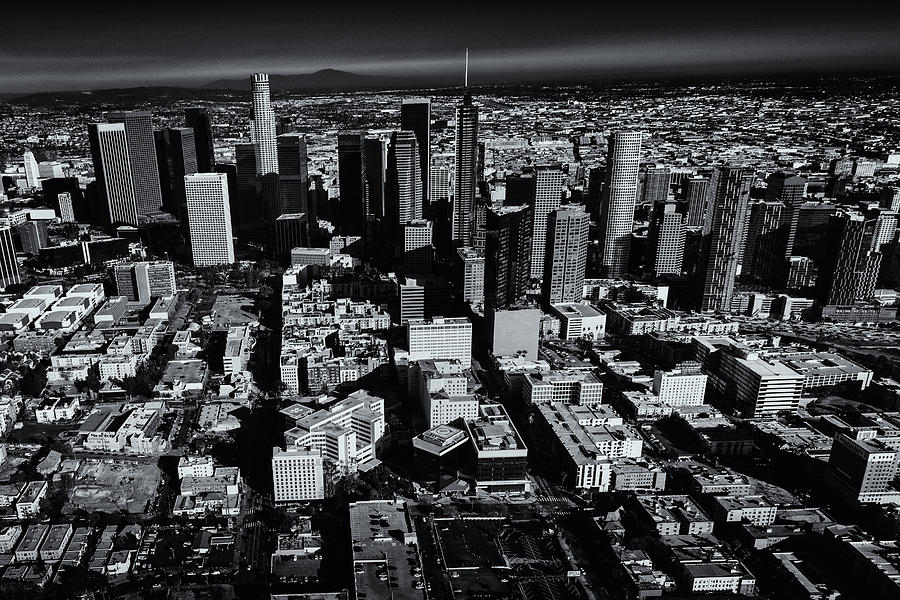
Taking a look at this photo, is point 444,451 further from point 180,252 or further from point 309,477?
point 180,252

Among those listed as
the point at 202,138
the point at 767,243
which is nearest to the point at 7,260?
the point at 202,138

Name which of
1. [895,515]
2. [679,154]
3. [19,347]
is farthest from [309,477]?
[679,154]

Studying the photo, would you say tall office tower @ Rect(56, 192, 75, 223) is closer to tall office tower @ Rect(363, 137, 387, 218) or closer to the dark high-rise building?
tall office tower @ Rect(363, 137, 387, 218)

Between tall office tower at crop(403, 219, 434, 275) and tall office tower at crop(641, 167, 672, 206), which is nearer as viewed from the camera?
tall office tower at crop(403, 219, 434, 275)

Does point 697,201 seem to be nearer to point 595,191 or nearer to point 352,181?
point 595,191

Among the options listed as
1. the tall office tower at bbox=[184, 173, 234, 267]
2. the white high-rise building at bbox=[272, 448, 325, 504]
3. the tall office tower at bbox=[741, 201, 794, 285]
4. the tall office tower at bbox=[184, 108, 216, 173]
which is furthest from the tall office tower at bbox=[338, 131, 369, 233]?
the white high-rise building at bbox=[272, 448, 325, 504]
